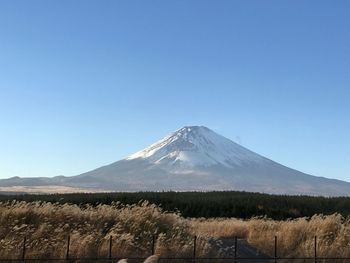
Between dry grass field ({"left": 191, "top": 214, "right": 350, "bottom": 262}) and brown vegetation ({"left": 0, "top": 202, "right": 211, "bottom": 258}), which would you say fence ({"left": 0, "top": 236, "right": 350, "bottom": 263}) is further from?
dry grass field ({"left": 191, "top": 214, "right": 350, "bottom": 262})

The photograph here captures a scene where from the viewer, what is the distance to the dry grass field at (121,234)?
1717cm

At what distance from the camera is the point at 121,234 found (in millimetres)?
19172

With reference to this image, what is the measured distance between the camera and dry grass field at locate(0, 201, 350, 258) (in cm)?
1717

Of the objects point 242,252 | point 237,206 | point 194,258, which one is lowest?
point 242,252

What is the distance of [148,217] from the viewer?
22.3 m

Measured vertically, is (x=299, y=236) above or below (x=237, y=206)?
below

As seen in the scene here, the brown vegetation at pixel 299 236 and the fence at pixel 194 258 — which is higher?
the brown vegetation at pixel 299 236

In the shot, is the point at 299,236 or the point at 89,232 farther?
the point at 299,236

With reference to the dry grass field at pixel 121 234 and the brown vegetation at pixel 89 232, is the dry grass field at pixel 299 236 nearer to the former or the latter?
the dry grass field at pixel 121 234

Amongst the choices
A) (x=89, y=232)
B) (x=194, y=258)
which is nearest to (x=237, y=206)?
(x=89, y=232)

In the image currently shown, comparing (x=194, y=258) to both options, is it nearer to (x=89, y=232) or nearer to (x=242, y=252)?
(x=89, y=232)

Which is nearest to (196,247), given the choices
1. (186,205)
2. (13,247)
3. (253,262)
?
(253,262)

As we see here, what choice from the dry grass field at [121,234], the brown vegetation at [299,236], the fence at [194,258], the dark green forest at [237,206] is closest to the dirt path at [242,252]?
the fence at [194,258]

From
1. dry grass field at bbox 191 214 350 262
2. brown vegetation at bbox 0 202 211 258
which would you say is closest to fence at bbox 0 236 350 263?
brown vegetation at bbox 0 202 211 258
